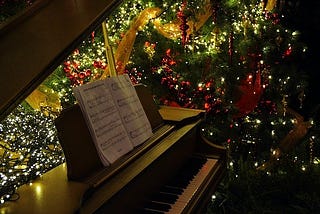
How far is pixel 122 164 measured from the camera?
196cm

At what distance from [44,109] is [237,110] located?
2606 mm

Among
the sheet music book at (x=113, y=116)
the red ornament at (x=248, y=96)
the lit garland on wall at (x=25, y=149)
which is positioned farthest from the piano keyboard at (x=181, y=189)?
the red ornament at (x=248, y=96)

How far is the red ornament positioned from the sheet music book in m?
2.57

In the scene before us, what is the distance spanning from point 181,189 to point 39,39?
1.24 meters

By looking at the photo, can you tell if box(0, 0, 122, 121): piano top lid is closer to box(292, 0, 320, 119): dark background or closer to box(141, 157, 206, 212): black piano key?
box(141, 157, 206, 212): black piano key

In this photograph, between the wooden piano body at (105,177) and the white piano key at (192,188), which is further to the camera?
the white piano key at (192,188)

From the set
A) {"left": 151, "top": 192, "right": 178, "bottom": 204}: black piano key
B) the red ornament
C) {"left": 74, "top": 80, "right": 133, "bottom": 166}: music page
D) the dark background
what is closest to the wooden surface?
{"left": 74, "top": 80, "right": 133, "bottom": 166}: music page

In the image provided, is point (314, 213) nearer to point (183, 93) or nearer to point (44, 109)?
point (183, 93)

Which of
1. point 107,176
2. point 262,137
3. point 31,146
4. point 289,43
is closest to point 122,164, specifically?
point 107,176

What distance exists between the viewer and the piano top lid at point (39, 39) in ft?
4.49

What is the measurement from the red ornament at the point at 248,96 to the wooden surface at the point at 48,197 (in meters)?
3.25

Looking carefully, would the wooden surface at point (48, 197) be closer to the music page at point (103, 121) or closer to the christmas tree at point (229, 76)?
the music page at point (103, 121)

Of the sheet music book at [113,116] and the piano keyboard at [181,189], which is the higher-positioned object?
the sheet music book at [113,116]

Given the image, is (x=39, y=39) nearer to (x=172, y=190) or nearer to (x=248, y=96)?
(x=172, y=190)
